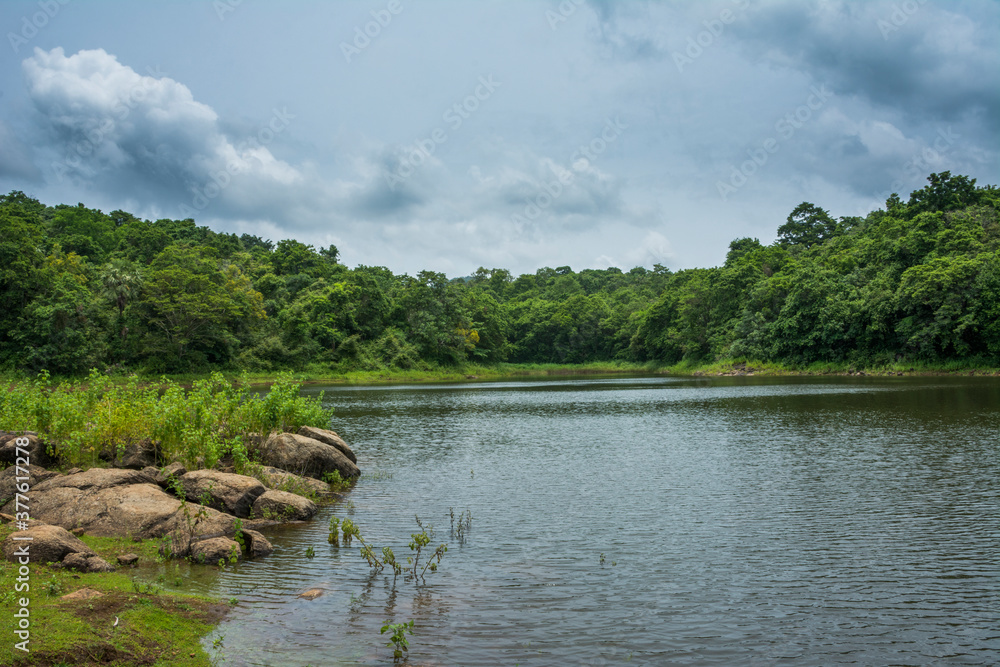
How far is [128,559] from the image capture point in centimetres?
1070

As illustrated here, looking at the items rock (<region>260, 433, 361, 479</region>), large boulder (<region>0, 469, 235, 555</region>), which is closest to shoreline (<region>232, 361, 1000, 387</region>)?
rock (<region>260, 433, 361, 479</region>)

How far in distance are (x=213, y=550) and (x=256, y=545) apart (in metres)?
0.91

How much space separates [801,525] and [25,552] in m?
14.2

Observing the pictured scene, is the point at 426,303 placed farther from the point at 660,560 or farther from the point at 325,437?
the point at 660,560

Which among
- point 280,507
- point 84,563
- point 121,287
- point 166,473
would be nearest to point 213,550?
point 84,563

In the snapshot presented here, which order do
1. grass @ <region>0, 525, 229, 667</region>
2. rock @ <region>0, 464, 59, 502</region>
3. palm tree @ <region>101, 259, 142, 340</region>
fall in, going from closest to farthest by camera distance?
grass @ <region>0, 525, 229, 667</region>
rock @ <region>0, 464, 59, 502</region>
palm tree @ <region>101, 259, 142, 340</region>

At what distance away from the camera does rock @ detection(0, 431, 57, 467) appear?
14.6 metres

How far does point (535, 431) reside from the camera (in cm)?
3039

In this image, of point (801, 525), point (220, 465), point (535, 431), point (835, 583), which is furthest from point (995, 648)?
point (535, 431)

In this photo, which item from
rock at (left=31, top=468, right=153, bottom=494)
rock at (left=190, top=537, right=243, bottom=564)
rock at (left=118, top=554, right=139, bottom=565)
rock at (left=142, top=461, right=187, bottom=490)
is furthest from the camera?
rock at (left=142, top=461, right=187, bottom=490)

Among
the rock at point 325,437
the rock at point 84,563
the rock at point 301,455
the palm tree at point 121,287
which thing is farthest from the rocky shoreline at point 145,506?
the palm tree at point 121,287

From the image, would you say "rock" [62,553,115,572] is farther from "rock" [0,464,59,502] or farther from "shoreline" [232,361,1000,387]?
"shoreline" [232,361,1000,387]

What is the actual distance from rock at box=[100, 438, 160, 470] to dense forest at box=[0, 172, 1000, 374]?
5227 centimetres

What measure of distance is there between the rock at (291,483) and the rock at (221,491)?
174cm
